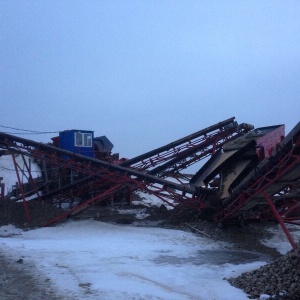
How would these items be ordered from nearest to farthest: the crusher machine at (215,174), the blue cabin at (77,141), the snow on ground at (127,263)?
the snow on ground at (127,263) → the crusher machine at (215,174) → the blue cabin at (77,141)

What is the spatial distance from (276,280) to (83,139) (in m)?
19.6

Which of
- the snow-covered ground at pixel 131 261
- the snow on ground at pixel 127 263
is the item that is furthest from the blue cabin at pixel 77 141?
the snow on ground at pixel 127 263

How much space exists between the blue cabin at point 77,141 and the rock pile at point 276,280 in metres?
17.8

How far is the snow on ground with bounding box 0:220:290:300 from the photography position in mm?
8711

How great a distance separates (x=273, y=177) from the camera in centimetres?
1441

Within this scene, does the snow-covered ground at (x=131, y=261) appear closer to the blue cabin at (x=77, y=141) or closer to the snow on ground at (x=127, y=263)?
the snow on ground at (x=127, y=263)

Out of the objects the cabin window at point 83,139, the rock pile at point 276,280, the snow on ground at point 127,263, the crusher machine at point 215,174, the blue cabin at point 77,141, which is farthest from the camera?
the cabin window at point 83,139

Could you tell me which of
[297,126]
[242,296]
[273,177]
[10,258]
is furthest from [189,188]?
[242,296]

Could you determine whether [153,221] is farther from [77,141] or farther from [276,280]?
[276,280]

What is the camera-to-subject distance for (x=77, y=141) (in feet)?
87.6

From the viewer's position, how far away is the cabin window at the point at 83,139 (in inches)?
1051

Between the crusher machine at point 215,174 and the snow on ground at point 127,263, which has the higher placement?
the crusher machine at point 215,174

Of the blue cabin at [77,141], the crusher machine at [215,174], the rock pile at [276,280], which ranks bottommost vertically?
the rock pile at [276,280]

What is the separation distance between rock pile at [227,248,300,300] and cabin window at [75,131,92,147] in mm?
17944
